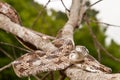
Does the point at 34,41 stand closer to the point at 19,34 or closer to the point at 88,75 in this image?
the point at 19,34

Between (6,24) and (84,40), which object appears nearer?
(6,24)

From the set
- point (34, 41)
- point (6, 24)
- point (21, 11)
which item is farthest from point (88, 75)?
point (21, 11)

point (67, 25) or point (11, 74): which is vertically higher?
point (67, 25)

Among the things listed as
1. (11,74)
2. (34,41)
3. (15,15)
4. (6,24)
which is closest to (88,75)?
(34,41)

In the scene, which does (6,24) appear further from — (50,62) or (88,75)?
(88,75)

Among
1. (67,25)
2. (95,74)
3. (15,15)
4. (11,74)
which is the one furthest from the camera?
(11,74)

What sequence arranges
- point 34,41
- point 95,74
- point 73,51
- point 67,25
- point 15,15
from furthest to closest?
1. point 15,15
2. point 67,25
3. point 34,41
4. point 73,51
5. point 95,74
